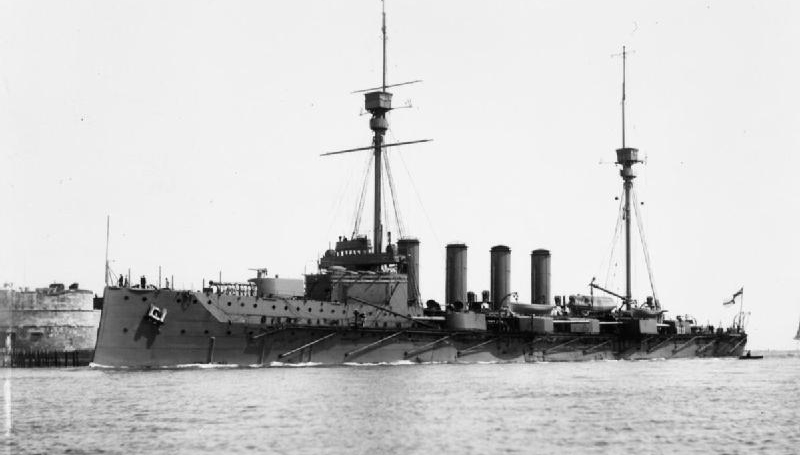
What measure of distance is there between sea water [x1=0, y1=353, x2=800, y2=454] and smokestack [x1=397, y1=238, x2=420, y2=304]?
10.9m

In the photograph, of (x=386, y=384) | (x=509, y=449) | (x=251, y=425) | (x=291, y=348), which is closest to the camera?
(x=509, y=449)

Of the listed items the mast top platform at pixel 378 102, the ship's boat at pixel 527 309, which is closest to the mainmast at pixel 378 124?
the mast top platform at pixel 378 102

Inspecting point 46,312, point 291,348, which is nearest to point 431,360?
point 291,348

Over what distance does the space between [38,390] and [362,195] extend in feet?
65.6

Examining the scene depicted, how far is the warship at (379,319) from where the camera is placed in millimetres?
38625

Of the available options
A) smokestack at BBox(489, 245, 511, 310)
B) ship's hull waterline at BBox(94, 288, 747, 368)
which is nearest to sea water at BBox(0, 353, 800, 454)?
ship's hull waterline at BBox(94, 288, 747, 368)

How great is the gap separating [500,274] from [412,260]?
4819 mm

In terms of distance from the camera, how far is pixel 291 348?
41.1 m

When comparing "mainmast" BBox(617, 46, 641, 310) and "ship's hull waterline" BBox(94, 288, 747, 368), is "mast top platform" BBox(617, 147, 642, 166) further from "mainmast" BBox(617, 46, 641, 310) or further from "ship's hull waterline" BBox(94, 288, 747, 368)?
"ship's hull waterline" BBox(94, 288, 747, 368)

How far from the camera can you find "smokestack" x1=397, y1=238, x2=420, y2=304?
51.0 m

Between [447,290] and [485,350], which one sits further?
[447,290]

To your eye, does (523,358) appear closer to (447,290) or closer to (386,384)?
(447,290)

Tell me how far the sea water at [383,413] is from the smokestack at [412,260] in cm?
1086

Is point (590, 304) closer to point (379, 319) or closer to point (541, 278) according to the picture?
point (541, 278)
